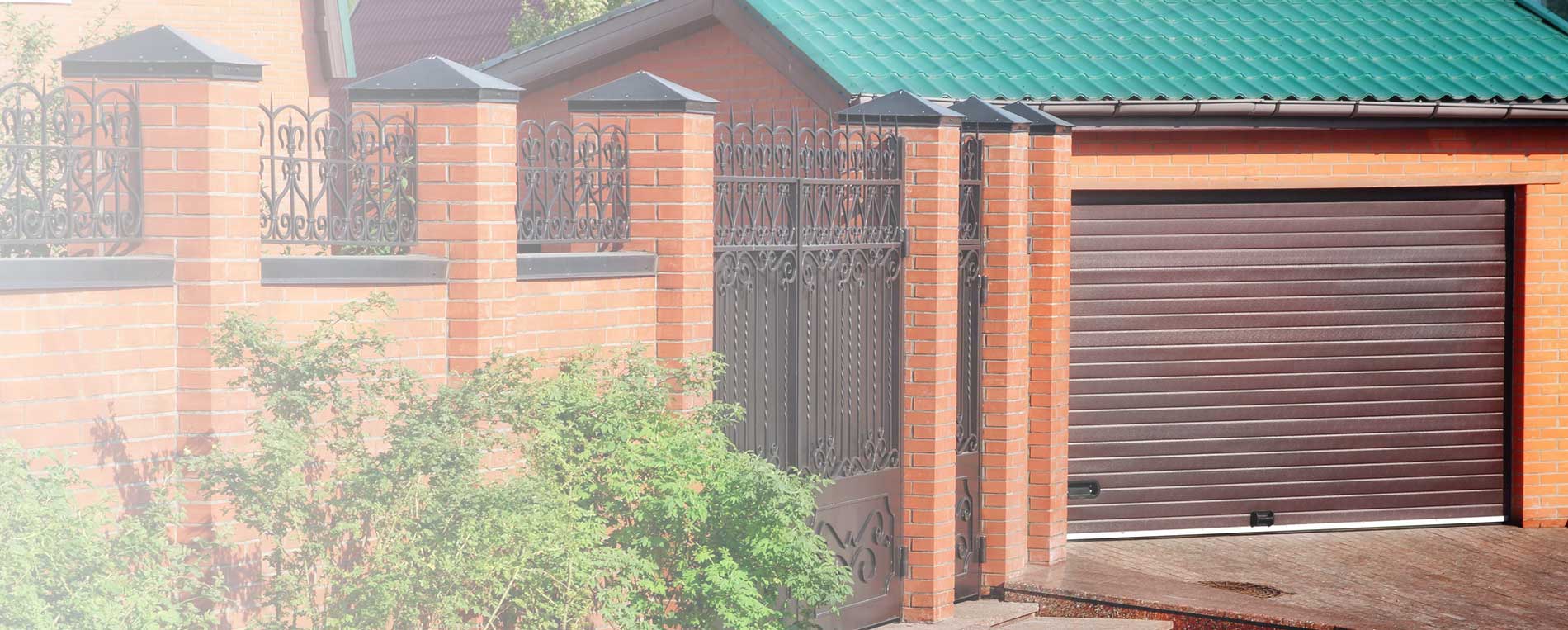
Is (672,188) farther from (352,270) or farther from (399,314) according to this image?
(352,270)

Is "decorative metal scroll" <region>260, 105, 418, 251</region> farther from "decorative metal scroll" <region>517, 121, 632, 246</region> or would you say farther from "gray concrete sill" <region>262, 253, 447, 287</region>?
"decorative metal scroll" <region>517, 121, 632, 246</region>

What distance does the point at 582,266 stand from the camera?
7023 mm

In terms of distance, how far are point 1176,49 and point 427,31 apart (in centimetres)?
1757

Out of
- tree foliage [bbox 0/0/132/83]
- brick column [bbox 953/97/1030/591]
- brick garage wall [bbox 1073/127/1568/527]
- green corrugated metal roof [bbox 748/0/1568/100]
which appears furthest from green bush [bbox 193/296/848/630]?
brick garage wall [bbox 1073/127/1568/527]

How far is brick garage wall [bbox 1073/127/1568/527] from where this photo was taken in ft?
38.4

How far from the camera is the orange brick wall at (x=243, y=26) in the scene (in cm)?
1423

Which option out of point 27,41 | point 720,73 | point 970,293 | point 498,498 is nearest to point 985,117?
point 970,293

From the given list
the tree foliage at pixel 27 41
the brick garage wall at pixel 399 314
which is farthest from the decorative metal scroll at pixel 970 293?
the tree foliage at pixel 27 41

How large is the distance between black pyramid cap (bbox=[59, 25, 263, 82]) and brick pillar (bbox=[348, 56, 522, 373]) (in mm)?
897

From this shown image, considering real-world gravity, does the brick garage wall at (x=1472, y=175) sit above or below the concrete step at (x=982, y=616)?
above

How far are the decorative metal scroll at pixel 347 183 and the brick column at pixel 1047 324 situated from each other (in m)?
4.65

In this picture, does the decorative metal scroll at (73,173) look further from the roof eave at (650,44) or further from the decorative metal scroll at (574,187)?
the roof eave at (650,44)

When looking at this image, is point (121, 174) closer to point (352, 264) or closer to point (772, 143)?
point (352, 264)

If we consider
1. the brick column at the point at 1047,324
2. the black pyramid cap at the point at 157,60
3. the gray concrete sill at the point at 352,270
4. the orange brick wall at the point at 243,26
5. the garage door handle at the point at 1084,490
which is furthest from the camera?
the orange brick wall at the point at 243,26
